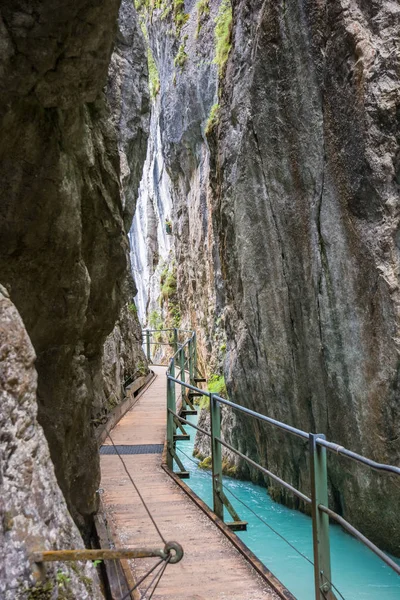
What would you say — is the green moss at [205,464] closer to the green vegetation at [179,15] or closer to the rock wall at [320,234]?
the rock wall at [320,234]

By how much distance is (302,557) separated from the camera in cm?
796

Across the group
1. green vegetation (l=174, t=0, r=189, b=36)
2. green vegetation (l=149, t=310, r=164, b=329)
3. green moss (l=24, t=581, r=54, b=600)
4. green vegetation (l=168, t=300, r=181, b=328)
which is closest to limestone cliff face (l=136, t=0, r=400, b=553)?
green moss (l=24, t=581, r=54, b=600)

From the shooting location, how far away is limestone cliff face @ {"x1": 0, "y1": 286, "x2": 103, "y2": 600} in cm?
193

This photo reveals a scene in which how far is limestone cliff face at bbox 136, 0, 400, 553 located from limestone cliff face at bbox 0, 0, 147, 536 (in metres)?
3.60

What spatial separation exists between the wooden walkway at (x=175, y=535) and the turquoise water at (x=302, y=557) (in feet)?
3.12

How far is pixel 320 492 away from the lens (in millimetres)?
3322

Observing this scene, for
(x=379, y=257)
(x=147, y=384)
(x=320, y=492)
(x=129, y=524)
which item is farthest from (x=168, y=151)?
(x=320, y=492)

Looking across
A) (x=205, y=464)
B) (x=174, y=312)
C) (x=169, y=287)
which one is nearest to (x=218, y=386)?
(x=205, y=464)

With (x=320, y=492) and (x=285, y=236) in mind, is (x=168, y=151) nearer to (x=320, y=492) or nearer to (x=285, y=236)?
(x=285, y=236)

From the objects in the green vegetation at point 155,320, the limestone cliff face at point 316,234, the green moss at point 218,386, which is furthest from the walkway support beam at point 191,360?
the green vegetation at point 155,320

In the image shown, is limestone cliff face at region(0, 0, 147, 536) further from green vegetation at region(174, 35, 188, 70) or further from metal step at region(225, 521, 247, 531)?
green vegetation at region(174, 35, 188, 70)

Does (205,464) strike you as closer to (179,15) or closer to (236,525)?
(236,525)

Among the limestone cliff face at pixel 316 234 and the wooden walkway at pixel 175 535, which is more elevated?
the limestone cliff face at pixel 316 234

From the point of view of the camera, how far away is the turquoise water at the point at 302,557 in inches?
270
